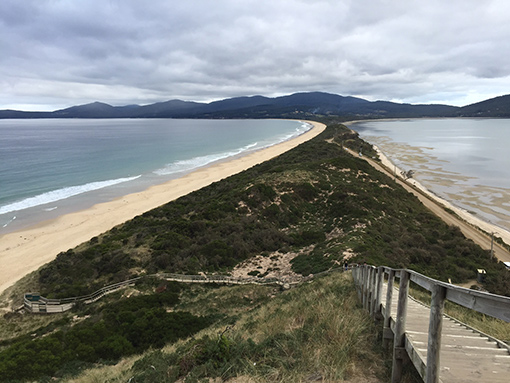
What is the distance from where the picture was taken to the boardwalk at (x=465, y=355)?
10.9 feet

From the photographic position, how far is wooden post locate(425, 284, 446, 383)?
3.09 metres

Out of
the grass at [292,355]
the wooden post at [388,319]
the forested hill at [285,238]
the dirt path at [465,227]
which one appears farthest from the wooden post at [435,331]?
the dirt path at [465,227]

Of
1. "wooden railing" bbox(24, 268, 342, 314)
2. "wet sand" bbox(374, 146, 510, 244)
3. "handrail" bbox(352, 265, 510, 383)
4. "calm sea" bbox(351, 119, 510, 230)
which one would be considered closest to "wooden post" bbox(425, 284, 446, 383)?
"handrail" bbox(352, 265, 510, 383)

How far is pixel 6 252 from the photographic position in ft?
83.8

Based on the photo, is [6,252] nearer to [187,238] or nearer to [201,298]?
[187,238]

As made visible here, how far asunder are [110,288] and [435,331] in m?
17.0

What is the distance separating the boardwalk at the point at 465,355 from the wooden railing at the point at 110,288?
1184cm

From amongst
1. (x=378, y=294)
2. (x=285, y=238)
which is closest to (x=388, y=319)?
(x=378, y=294)

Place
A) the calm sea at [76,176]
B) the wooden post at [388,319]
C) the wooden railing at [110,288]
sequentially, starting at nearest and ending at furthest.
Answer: the wooden post at [388,319], the wooden railing at [110,288], the calm sea at [76,176]

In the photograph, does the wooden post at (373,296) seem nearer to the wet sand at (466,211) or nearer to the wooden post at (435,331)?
the wooden post at (435,331)

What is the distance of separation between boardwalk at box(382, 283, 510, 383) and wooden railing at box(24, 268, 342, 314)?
11843 millimetres

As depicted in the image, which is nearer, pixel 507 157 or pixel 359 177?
pixel 359 177

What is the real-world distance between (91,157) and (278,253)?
69220 millimetres

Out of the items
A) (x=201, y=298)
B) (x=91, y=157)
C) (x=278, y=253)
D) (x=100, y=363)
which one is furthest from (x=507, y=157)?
(x=91, y=157)
